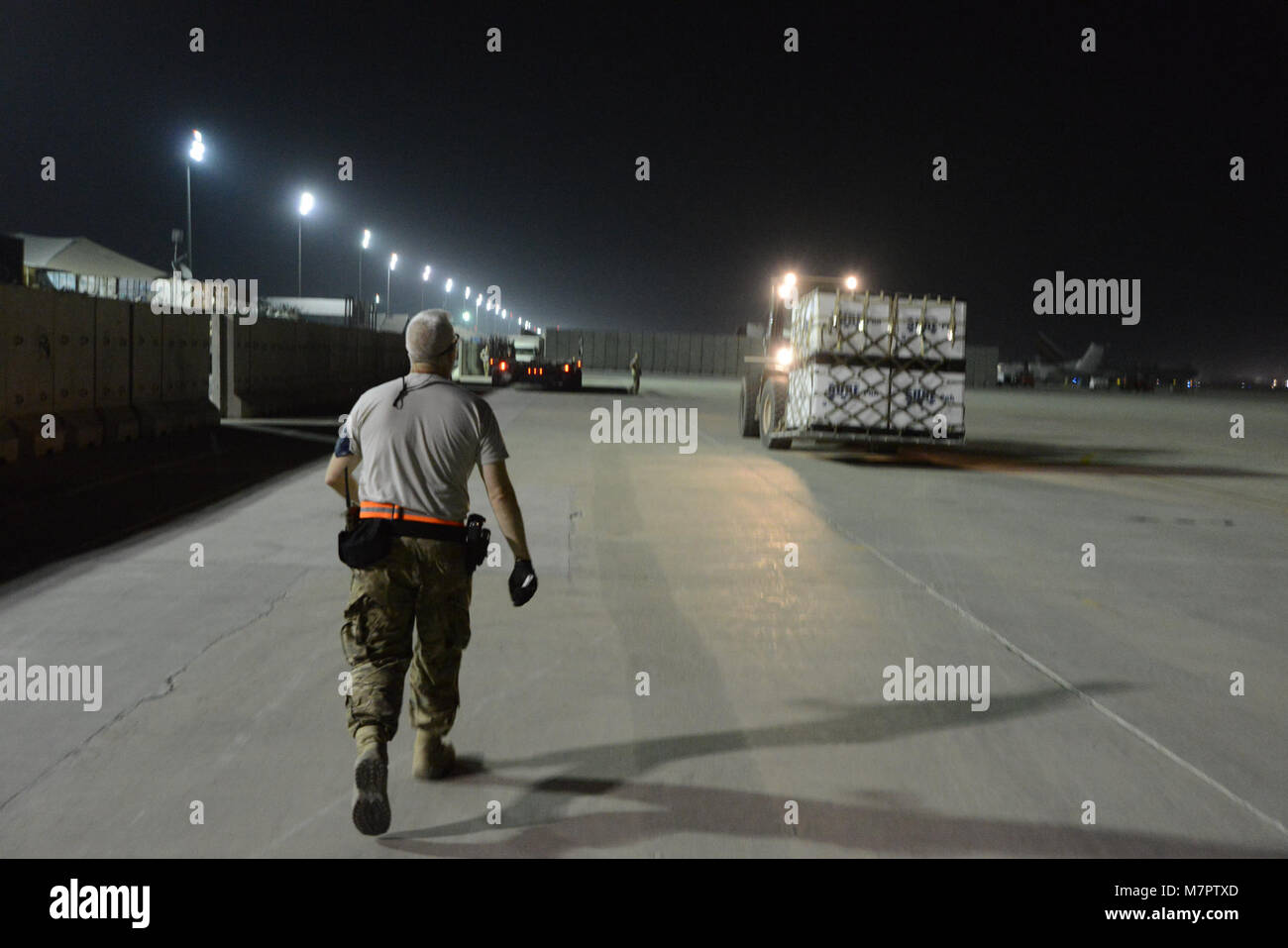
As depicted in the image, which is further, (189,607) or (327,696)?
(189,607)

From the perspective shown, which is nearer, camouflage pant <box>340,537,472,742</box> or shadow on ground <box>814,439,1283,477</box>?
camouflage pant <box>340,537,472,742</box>

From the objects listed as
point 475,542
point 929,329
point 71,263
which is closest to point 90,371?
point 929,329

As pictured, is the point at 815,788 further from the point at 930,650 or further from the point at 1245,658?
the point at 1245,658

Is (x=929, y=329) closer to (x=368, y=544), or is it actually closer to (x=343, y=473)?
(x=343, y=473)

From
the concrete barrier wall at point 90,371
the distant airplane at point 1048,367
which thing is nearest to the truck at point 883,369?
the concrete barrier wall at point 90,371

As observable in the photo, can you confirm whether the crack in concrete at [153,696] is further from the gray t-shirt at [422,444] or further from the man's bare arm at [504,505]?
the man's bare arm at [504,505]

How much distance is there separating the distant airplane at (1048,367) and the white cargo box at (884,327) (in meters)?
82.0

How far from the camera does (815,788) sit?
5.38m

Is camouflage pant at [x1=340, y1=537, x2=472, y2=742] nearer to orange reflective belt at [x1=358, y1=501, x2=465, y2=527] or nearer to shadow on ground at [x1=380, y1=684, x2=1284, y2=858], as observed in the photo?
orange reflective belt at [x1=358, y1=501, x2=465, y2=527]

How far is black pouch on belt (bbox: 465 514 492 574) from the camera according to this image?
504cm

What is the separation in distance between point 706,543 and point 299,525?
395 cm

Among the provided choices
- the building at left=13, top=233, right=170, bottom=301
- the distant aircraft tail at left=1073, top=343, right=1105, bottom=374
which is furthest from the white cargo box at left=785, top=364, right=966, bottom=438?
the distant aircraft tail at left=1073, top=343, right=1105, bottom=374
